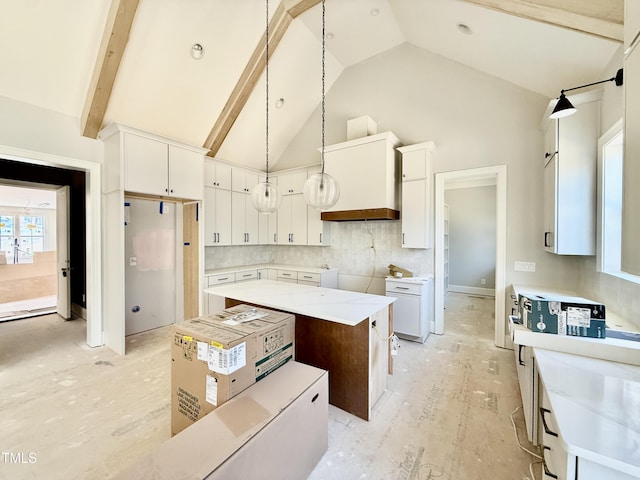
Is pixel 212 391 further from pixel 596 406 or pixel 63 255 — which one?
pixel 63 255

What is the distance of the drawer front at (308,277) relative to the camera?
438 cm

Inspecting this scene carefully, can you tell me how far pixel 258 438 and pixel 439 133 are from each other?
4075mm

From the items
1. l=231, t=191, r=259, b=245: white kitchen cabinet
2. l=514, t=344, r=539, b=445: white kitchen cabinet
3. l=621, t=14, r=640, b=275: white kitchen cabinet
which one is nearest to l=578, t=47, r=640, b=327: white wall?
l=514, t=344, r=539, b=445: white kitchen cabinet

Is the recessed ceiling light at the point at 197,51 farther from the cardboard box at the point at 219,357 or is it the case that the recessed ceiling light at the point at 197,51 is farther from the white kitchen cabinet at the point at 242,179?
the cardboard box at the point at 219,357

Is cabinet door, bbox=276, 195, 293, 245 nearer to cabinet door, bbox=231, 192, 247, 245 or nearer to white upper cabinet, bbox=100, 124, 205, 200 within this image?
cabinet door, bbox=231, 192, 247, 245

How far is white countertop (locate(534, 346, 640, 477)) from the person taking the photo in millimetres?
791

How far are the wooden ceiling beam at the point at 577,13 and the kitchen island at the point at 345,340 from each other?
2569mm

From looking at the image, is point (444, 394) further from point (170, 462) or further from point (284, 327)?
point (170, 462)

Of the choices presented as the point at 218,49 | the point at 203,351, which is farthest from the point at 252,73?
the point at 203,351

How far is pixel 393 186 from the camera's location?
157 inches

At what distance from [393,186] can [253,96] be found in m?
2.55

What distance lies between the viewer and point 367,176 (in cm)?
394

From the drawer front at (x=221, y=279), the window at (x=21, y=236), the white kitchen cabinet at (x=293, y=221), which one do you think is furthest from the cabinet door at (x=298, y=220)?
the window at (x=21, y=236)

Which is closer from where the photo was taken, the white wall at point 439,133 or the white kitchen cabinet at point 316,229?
the white wall at point 439,133
